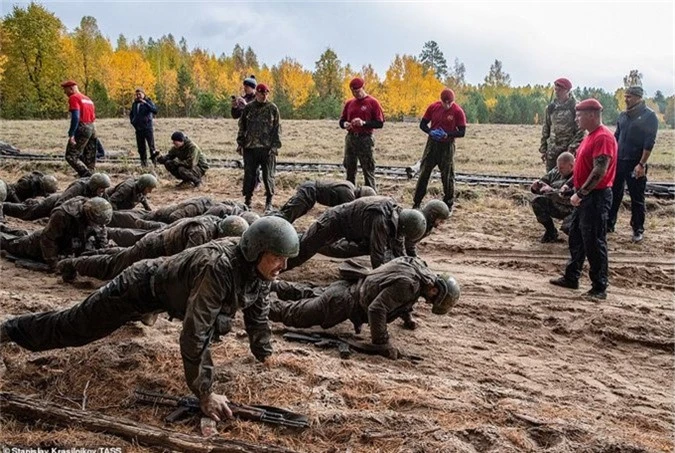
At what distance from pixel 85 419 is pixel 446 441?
→ 7.64ft

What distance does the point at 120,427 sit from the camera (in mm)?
3648

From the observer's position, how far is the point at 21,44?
39.5m

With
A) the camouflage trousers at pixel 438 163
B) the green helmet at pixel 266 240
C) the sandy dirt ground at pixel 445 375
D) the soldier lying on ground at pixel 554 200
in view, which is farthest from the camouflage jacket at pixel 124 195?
the soldier lying on ground at pixel 554 200

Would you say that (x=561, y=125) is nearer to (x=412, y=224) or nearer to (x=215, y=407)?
(x=412, y=224)

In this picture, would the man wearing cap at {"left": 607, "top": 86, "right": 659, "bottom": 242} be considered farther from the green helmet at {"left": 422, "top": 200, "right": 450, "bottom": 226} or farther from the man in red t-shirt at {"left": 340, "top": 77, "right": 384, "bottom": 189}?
the man in red t-shirt at {"left": 340, "top": 77, "right": 384, "bottom": 189}

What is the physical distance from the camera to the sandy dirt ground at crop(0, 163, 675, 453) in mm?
3844

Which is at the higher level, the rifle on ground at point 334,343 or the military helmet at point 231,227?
the military helmet at point 231,227

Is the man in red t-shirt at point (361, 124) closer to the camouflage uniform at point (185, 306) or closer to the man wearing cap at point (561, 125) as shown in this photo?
the man wearing cap at point (561, 125)

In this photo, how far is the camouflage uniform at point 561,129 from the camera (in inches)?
368

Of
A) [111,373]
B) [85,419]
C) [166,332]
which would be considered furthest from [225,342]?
[85,419]

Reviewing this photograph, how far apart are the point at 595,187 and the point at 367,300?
3.11 metres

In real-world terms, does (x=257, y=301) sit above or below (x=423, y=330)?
above

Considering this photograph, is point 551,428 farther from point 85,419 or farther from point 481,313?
point 85,419

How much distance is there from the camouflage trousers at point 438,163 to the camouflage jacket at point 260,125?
2.56 m
